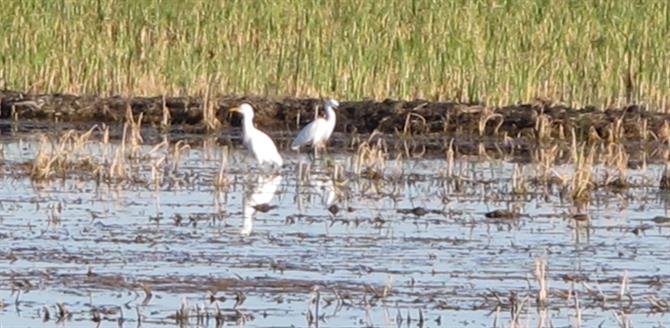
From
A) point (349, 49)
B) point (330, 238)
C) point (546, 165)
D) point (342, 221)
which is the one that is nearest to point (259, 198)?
point (342, 221)

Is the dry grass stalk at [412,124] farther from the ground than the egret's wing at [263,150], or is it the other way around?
the dry grass stalk at [412,124]

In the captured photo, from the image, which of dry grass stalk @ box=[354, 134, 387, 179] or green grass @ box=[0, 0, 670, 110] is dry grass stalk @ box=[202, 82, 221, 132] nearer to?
green grass @ box=[0, 0, 670, 110]

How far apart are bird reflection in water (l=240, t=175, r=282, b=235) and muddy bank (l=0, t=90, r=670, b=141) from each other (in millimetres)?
2930

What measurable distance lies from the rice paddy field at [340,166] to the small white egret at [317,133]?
0.15m

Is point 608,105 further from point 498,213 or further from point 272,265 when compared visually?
point 272,265

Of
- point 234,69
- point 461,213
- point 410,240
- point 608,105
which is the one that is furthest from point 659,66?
point 410,240

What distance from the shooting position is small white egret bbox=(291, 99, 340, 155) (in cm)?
1469

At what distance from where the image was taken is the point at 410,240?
9.98 m

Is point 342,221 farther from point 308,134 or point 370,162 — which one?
point 308,134

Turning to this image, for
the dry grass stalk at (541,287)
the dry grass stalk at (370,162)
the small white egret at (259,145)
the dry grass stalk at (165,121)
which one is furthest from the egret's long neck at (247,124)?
the dry grass stalk at (541,287)

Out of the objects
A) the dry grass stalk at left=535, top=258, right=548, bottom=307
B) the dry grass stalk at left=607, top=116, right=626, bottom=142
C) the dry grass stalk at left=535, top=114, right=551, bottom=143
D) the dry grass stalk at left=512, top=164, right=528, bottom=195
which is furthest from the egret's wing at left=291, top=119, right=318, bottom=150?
the dry grass stalk at left=535, top=258, right=548, bottom=307

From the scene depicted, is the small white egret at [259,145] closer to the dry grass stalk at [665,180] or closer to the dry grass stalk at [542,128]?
the dry grass stalk at [542,128]

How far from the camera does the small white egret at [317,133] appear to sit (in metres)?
14.7

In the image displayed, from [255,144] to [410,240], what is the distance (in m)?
4.08
